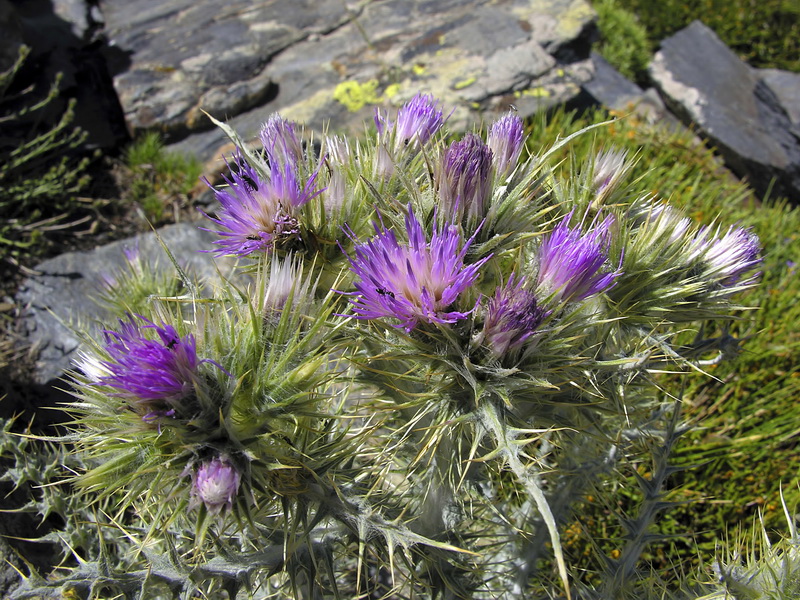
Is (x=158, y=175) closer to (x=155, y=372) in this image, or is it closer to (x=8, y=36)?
(x=8, y=36)

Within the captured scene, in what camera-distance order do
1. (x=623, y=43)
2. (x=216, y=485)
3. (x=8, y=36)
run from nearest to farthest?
(x=216, y=485)
(x=8, y=36)
(x=623, y=43)

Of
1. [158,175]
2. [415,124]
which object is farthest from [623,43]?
A: [415,124]

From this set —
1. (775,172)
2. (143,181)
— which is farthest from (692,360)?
(775,172)

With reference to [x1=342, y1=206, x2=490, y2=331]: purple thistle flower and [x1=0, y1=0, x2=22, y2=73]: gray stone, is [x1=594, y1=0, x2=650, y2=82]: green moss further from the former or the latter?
[x1=342, y1=206, x2=490, y2=331]: purple thistle flower

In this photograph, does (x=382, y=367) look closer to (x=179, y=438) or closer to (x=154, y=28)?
(x=179, y=438)

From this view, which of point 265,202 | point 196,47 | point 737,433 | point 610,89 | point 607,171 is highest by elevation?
point 265,202
